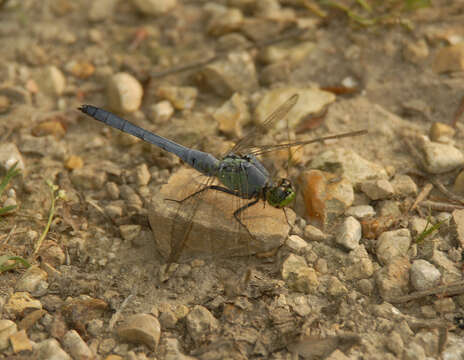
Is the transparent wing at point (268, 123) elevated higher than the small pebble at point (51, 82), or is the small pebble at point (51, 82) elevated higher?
the transparent wing at point (268, 123)

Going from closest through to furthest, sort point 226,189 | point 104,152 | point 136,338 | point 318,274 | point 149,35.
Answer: point 136,338 < point 318,274 < point 226,189 < point 104,152 < point 149,35

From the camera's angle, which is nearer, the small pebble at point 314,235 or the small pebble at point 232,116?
the small pebble at point 314,235

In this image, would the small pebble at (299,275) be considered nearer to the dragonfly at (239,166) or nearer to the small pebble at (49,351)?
the dragonfly at (239,166)

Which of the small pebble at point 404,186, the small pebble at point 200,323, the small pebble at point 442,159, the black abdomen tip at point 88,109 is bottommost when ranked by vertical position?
the small pebble at point 200,323

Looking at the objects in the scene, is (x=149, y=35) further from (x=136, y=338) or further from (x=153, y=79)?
(x=136, y=338)

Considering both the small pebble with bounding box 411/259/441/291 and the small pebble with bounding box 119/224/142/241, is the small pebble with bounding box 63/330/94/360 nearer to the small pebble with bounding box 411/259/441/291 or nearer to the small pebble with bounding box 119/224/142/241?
the small pebble with bounding box 119/224/142/241

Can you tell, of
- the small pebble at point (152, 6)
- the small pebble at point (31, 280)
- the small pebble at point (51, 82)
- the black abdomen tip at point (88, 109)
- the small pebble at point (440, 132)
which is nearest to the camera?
the small pebble at point (31, 280)

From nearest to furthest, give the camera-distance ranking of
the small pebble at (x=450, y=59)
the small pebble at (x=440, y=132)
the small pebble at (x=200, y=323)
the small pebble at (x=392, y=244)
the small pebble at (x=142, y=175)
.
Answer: the small pebble at (x=200, y=323), the small pebble at (x=392, y=244), the small pebble at (x=142, y=175), the small pebble at (x=440, y=132), the small pebble at (x=450, y=59)

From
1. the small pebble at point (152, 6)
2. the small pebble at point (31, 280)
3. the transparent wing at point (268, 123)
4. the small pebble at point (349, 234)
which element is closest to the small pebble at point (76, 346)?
the small pebble at point (31, 280)

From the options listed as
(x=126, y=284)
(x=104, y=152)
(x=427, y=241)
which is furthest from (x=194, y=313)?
(x=104, y=152)
